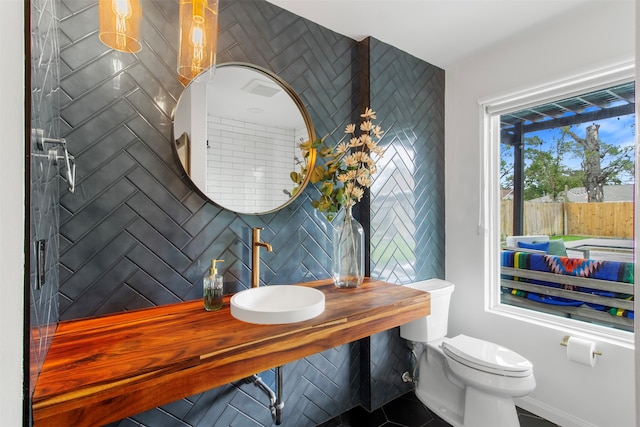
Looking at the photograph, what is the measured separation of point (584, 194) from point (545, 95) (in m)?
0.68

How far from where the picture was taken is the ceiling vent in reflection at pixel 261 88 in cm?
170

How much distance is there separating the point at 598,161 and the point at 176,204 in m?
2.41

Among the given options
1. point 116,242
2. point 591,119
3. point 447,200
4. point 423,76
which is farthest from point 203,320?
point 591,119

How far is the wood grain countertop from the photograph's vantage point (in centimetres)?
81

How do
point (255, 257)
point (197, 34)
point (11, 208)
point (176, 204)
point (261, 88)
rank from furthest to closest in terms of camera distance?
point (261, 88), point (255, 257), point (176, 204), point (197, 34), point (11, 208)

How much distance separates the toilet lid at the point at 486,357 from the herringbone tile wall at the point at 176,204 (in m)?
0.44

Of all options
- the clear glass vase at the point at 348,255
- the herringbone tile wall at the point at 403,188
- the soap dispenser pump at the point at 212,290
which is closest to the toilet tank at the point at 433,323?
the herringbone tile wall at the point at 403,188

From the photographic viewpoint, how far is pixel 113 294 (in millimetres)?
1335

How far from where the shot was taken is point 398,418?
204 centimetres

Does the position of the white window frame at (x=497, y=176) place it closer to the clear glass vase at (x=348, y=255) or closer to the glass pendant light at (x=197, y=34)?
the clear glass vase at (x=348, y=255)

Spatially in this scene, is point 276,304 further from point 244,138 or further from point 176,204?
point 244,138

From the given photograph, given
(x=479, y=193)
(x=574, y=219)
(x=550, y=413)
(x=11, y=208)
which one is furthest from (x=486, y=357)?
(x=11, y=208)

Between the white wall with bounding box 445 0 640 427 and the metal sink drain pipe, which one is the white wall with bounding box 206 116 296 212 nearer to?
the metal sink drain pipe

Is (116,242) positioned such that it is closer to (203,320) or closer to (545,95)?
(203,320)
